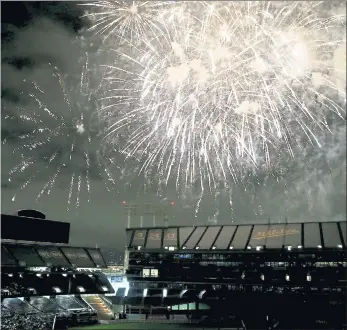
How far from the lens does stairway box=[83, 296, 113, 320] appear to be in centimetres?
6030

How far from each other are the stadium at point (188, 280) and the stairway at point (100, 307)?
0.15 m

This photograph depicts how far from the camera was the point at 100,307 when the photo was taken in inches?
2451

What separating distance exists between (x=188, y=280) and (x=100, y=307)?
55.4 feet

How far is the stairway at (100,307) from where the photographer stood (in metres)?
60.3

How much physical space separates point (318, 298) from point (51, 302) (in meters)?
38.5

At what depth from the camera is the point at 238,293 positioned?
69438mm

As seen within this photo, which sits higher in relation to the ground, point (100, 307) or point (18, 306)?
point (100, 307)

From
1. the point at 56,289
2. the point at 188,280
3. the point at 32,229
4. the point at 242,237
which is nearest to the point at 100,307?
the point at 56,289

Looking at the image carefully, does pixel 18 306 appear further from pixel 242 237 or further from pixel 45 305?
pixel 242 237

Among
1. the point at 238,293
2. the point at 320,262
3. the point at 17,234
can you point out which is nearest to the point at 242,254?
the point at 238,293

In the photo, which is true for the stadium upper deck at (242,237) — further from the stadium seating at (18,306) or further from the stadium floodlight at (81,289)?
the stadium seating at (18,306)

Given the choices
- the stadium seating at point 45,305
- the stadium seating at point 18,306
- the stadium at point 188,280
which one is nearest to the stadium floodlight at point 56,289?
the stadium at point 188,280

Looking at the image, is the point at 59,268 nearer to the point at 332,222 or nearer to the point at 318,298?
the point at 318,298

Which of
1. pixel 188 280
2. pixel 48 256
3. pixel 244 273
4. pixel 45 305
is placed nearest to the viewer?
pixel 45 305
